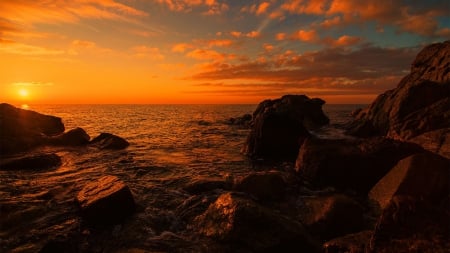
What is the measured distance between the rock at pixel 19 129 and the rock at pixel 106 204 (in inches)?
579

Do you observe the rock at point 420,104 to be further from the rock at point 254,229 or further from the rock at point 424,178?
the rock at point 254,229

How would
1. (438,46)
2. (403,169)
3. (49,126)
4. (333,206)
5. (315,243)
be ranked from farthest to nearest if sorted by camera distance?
(49,126), (438,46), (403,169), (333,206), (315,243)

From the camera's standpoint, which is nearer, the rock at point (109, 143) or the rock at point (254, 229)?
the rock at point (254, 229)

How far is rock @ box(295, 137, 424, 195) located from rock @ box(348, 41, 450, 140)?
19.3ft

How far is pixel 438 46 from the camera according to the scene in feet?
90.0

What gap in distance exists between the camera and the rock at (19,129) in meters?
20.1

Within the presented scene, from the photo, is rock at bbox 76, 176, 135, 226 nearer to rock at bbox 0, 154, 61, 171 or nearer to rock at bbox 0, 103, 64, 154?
rock at bbox 0, 154, 61, 171

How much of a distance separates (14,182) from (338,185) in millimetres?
13867

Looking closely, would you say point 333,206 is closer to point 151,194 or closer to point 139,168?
point 151,194

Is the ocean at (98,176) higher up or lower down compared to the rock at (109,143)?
lower down

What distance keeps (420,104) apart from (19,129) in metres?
30.5

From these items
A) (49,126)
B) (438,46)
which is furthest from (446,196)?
(49,126)

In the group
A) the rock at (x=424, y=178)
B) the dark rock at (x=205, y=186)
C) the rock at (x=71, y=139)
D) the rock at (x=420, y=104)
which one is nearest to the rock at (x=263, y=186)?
the dark rock at (x=205, y=186)

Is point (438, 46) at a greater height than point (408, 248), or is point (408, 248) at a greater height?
point (438, 46)
